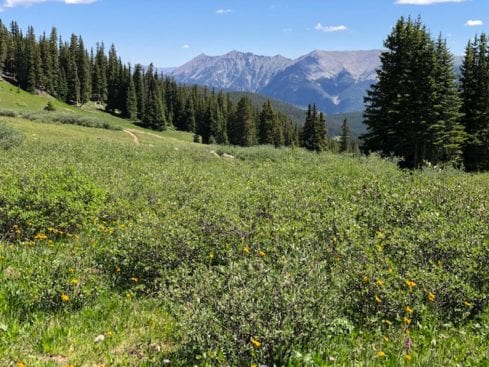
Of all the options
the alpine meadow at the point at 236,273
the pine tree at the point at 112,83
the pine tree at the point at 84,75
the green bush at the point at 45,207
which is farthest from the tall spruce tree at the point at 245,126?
the green bush at the point at 45,207

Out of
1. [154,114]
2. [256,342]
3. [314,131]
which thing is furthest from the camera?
[154,114]

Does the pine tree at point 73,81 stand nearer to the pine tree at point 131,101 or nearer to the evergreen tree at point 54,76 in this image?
the evergreen tree at point 54,76

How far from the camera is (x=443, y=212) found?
9.77 m

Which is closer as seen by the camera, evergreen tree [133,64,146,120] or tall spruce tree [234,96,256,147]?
tall spruce tree [234,96,256,147]

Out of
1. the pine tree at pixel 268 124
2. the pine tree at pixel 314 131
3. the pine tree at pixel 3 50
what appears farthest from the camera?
the pine tree at pixel 3 50

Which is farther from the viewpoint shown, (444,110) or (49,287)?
(444,110)

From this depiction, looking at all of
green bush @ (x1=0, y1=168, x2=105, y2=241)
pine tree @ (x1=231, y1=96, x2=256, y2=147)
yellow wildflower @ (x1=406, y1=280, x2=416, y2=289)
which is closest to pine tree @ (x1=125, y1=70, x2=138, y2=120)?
pine tree @ (x1=231, y1=96, x2=256, y2=147)

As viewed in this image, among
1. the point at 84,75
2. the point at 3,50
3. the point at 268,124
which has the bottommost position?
the point at 268,124

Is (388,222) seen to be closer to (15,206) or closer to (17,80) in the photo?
(15,206)

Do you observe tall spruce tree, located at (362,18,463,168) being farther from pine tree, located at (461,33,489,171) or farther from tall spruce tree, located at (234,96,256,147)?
tall spruce tree, located at (234,96,256,147)

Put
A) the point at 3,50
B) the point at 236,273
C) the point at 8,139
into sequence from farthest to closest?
the point at 3,50 → the point at 8,139 → the point at 236,273

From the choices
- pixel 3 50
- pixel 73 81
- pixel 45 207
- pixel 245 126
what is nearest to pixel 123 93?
pixel 73 81

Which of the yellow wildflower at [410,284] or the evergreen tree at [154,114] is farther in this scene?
the evergreen tree at [154,114]

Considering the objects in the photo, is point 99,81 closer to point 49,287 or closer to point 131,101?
point 131,101
